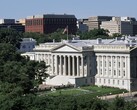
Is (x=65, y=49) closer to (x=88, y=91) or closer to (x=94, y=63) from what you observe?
(x=94, y=63)

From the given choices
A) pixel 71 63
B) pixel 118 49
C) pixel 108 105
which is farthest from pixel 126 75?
Result: pixel 108 105

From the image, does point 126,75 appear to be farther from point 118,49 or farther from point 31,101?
point 31,101

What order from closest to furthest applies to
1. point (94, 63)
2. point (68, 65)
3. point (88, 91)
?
point (88, 91) < point (94, 63) < point (68, 65)

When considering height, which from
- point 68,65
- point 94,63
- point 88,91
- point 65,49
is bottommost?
point 88,91

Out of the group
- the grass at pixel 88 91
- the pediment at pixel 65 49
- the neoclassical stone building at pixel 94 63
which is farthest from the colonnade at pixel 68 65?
the grass at pixel 88 91

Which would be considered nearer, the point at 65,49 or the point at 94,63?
the point at 94,63

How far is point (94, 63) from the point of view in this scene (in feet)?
413

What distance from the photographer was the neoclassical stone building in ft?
387

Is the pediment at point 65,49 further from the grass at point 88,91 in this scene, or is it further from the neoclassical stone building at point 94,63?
the grass at point 88,91

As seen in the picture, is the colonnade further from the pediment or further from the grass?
the grass

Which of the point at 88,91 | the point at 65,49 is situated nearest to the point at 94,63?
the point at 65,49

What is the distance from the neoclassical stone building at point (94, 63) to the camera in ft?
387

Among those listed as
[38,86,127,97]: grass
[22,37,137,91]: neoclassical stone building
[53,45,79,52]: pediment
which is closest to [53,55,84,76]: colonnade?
[22,37,137,91]: neoclassical stone building

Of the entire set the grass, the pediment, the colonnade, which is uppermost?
the pediment
